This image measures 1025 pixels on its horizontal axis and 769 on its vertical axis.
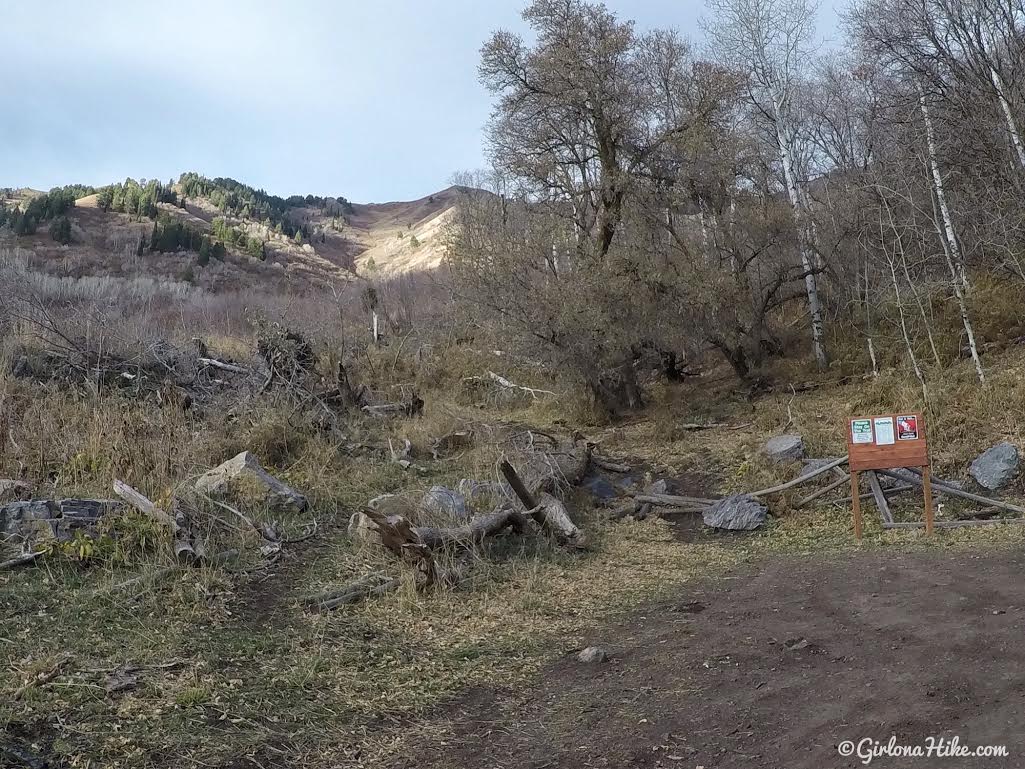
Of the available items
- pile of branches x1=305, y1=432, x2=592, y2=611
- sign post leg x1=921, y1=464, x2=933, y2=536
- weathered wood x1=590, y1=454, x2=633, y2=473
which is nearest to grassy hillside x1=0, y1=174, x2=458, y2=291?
weathered wood x1=590, y1=454, x2=633, y2=473

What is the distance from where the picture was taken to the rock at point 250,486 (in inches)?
306

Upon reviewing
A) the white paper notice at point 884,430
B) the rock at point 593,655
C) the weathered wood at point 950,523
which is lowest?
the weathered wood at point 950,523

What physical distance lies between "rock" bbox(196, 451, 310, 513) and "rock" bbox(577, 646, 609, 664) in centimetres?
406

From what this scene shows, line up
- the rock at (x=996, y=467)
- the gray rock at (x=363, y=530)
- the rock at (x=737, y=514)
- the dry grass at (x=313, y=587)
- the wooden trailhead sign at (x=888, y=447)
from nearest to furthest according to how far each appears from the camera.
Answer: the dry grass at (x=313, y=587) < the gray rock at (x=363, y=530) < the wooden trailhead sign at (x=888, y=447) < the rock at (x=996, y=467) < the rock at (x=737, y=514)

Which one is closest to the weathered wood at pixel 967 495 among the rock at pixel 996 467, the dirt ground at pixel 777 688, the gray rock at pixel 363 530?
the rock at pixel 996 467

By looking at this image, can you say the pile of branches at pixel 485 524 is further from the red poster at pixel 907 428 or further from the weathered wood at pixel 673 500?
the red poster at pixel 907 428

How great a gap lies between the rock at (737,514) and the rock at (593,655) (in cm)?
427

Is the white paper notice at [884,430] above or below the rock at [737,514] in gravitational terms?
above

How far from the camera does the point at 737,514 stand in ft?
29.9

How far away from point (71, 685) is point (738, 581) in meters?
5.30

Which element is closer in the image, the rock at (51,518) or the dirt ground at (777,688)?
the dirt ground at (777,688)

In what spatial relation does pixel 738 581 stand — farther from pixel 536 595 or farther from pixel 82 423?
pixel 82 423

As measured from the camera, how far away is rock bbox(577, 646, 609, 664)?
16.8 feet

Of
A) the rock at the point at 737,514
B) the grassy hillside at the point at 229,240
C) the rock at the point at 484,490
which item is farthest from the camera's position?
the grassy hillside at the point at 229,240
